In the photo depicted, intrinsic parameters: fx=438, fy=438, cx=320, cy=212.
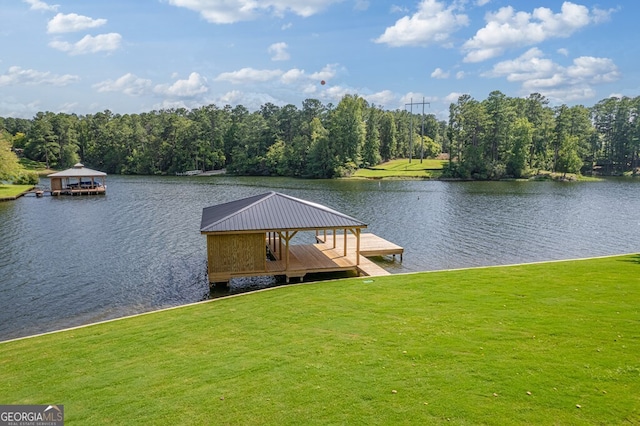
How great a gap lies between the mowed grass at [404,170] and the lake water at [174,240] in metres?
25.9

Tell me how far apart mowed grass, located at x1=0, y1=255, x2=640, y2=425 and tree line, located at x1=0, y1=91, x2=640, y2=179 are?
6639cm

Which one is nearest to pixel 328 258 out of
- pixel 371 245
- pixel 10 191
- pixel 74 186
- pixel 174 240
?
pixel 371 245

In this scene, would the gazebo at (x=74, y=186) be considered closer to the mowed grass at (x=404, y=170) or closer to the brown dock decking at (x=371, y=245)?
the brown dock decking at (x=371, y=245)

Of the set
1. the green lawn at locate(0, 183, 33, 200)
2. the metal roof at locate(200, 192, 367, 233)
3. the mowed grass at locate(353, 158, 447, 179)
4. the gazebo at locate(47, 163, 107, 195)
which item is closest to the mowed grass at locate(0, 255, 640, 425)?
the metal roof at locate(200, 192, 367, 233)

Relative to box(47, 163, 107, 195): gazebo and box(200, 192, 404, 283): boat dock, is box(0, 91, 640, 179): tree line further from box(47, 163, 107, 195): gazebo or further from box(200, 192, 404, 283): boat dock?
box(200, 192, 404, 283): boat dock

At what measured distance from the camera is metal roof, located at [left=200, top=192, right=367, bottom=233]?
16.7m

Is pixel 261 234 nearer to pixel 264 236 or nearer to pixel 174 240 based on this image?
pixel 264 236

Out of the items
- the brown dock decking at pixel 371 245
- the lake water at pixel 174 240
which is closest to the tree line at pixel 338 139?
the lake water at pixel 174 240

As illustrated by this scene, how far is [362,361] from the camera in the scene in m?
8.43

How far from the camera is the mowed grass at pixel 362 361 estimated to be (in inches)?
267

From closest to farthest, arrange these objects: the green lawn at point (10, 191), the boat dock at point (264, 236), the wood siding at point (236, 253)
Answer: the boat dock at point (264, 236) < the wood siding at point (236, 253) < the green lawn at point (10, 191)

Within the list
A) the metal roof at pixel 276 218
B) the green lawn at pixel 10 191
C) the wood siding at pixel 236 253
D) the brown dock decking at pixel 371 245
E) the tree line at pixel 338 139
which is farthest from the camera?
the tree line at pixel 338 139

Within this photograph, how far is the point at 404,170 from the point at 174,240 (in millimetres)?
58766

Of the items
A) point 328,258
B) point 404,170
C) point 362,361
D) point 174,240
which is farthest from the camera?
point 404,170
